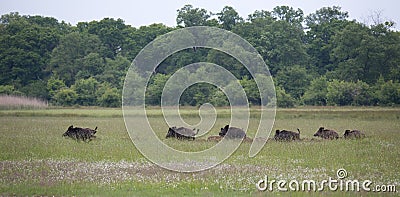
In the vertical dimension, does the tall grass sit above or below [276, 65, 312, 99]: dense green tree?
below

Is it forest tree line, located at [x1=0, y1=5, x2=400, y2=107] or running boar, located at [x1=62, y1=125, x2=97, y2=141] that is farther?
forest tree line, located at [x1=0, y1=5, x2=400, y2=107]

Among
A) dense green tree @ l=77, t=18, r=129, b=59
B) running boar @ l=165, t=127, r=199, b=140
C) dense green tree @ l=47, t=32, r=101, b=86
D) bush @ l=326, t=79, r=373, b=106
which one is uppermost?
dense green tree @ l=77, t=18, r=129, b=59


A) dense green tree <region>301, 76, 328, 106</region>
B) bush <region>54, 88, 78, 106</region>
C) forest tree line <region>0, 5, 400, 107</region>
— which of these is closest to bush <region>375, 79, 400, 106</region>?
forest tree line <region>0, 5, 400, 107</region>

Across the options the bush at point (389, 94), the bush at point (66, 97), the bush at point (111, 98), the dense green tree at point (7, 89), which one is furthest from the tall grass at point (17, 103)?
the bush at point (389, 94)

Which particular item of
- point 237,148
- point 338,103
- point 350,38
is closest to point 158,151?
point 237,148

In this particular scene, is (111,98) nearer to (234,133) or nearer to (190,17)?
(190,17)

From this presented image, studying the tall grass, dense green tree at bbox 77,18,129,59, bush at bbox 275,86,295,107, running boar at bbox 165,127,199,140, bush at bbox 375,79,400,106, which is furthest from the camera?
dense green tree at bbox 77,18,129,59

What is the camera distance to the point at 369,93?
68.2 meters

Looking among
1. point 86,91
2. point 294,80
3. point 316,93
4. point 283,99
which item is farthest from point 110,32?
point 316,93

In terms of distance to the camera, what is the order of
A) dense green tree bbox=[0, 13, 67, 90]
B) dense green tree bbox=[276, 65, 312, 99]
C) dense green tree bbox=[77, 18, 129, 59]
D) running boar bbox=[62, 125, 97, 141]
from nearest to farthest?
running boar bbox=[62, 125, 97, 141], dense green tree bbox=[276, 65, 312, 99], dense green tree bbox=[0, 13, 67, 90], dense green tree bbox=[77, 18, 129, 59]

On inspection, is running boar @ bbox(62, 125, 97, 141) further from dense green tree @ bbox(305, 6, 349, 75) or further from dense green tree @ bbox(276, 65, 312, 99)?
dense green tree @ bbox(305, 6, 349, 75)

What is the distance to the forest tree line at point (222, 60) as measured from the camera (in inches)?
2766

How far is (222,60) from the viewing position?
77.6 meters

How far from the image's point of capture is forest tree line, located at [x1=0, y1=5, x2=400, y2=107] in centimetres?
7025
